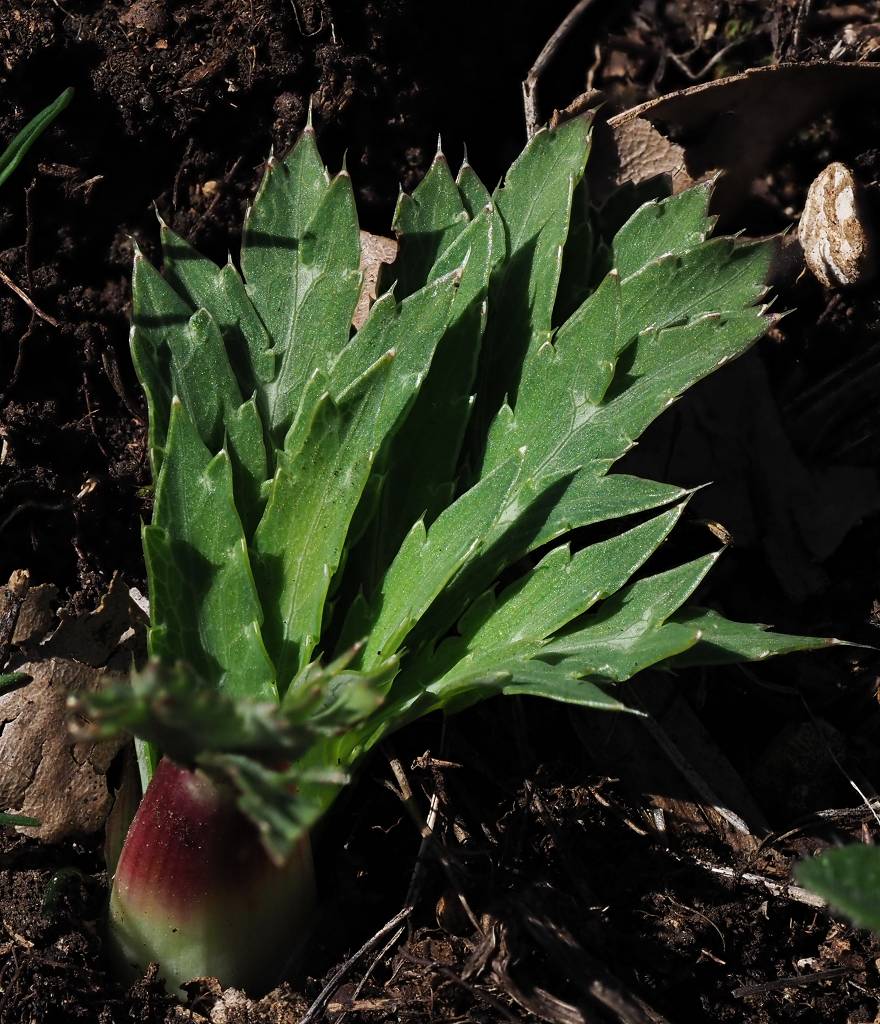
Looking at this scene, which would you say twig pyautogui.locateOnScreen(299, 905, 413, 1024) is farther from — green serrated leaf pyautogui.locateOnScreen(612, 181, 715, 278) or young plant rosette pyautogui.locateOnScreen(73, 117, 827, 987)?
Result: green serrated leaf pyautogui.locateOnScreen(612, 181, 715, 278)

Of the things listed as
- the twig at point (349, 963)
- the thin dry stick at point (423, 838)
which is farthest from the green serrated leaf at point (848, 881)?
the twig at point (349, 963)

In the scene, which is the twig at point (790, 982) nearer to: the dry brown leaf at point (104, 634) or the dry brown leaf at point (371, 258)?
the dry brown leaf at point (104, 634)

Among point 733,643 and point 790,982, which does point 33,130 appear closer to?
point 733,643

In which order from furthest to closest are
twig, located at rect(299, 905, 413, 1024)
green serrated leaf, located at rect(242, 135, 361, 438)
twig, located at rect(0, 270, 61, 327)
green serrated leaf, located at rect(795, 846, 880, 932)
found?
twig, located at rect(0, 270, 61, 327)
green serrated leaf, located at rect(242, 135, 361, 438)
twig, located at rect(299, 905, 413, 1024)
green serrated leaf, located at rect(795, 846, 880, 932)

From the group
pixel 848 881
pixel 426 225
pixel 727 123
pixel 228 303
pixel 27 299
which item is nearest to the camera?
pixel 848 881

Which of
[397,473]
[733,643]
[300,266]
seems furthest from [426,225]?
[733,643]

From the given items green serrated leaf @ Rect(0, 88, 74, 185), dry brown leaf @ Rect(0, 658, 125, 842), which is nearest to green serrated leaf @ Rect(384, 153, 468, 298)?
green serrated leaf @ Rect(0, 88, 74, 185)
